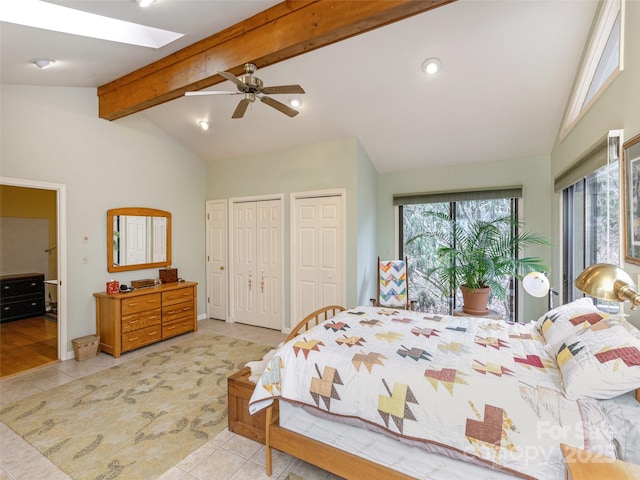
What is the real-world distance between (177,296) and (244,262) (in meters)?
1.13

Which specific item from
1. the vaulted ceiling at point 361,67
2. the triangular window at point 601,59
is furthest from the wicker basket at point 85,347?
the triangular window at point 601,59

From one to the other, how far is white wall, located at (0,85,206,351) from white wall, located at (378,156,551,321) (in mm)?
3337

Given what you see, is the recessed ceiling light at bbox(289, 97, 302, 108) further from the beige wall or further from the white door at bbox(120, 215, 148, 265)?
the white door at bbox(120, 215, 148, 265)

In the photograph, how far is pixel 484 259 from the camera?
376cm

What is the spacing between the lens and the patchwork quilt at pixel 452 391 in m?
1.32

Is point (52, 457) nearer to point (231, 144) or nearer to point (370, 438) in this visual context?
point (370, 438)

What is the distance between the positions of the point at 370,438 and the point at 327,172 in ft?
10.8

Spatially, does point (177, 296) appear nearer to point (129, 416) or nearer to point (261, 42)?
point (129, 416)

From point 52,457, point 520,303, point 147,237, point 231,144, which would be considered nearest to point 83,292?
point 147,237

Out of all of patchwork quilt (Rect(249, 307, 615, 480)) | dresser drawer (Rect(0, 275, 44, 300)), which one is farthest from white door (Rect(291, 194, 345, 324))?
dresser drawer (Rect(0, 275, 44, 300))

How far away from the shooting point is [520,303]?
13.6ft

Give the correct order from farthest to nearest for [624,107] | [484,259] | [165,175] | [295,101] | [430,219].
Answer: [165,175] → [430,219] → [484,259] → [295,101] → [624,107]

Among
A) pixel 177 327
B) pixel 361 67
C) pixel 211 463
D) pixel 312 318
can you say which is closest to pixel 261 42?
pixel 361 67

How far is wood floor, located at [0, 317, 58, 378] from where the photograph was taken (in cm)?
351
